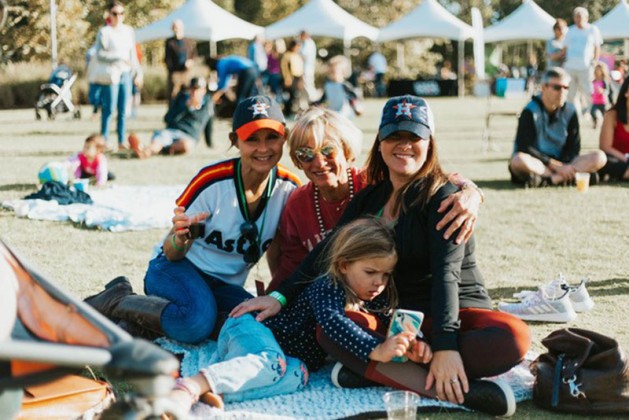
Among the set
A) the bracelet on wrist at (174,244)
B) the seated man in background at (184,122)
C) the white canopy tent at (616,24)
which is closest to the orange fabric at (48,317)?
the bracelet on wrist at (174,244)

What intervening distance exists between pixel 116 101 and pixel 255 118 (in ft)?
30.9

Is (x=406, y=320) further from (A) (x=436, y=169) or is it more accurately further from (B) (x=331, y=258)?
(A) (x=436, y=169)

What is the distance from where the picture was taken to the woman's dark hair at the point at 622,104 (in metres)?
9.59

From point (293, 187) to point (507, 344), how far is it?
154 centimetres

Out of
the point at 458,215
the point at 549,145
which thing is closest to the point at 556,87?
the point at 549,145

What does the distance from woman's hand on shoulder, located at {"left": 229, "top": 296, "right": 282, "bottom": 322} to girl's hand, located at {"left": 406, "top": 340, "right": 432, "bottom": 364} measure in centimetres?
73

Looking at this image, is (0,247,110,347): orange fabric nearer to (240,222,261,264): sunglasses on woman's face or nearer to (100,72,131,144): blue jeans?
(240,222,261,264): sunglasses on woman's face

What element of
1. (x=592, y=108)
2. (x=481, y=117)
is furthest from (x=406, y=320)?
(x=481, y=117)

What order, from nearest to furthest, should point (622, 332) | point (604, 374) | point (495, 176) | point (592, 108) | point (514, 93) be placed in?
point (604, 374), point (622, 332), point (495, 176), point (514, 93), point (592, 108)

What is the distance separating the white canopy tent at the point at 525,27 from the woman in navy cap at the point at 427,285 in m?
27.4

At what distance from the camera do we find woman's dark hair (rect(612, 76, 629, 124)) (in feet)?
31.4

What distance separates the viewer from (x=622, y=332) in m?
4.49

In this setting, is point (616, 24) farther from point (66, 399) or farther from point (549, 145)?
point (66, 399)

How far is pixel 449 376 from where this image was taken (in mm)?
3479
